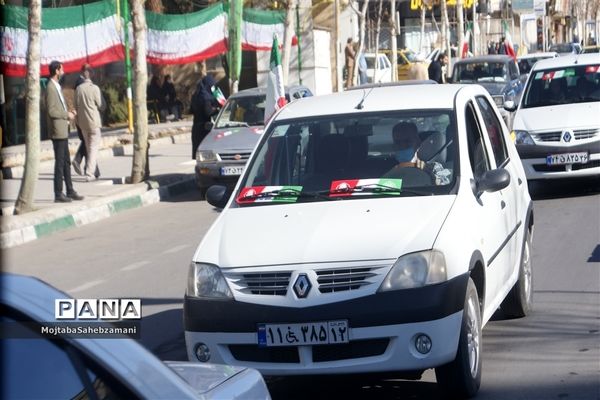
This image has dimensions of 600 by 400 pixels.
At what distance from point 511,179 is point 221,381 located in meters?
5.31

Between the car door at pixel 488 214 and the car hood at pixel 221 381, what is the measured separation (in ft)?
11.2

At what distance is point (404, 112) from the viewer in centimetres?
748

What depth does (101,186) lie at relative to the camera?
19.2 m

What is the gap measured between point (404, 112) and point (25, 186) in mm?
9292

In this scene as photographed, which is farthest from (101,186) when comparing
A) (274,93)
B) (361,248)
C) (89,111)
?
(361,248)

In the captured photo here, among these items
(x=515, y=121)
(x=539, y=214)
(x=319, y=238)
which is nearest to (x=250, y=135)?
(x=515, y=121)

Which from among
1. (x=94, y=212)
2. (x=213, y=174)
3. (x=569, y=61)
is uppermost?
(x=569, y=61)

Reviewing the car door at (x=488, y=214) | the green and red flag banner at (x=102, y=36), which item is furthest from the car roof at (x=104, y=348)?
the green and red flag banner at (x=102, y=36)

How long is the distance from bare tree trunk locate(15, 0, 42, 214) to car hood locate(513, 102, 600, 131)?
22.3 ft

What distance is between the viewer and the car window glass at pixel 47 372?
8.63 feet

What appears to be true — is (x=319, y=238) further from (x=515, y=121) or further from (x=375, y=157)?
(x=515, y=121)

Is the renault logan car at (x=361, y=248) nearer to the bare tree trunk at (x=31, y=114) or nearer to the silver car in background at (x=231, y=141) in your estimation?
the bare tree trunk at (x=31, y=114)

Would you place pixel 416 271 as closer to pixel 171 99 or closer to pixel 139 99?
pixel 139 99

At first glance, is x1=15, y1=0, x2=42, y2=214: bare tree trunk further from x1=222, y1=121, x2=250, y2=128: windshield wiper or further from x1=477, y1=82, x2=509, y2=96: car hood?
x1=477, y1=82, x2=509, y2=96: car hood
